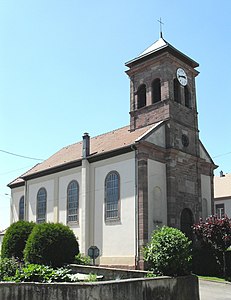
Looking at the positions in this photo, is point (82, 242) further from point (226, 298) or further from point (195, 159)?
point (226, 298)

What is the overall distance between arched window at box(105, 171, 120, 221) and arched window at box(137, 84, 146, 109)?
6.56 metres

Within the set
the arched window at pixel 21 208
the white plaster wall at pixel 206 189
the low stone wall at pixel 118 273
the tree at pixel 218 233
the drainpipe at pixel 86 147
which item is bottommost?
the low stone wall at pixel 118 273

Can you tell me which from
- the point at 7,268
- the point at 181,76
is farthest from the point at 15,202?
the point at 7,268

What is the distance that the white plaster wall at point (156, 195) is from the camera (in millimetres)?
25578

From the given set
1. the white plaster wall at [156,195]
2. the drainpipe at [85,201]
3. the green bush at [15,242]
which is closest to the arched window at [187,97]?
the white plaster wall at [156,195]

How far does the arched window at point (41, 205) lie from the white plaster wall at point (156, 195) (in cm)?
1128

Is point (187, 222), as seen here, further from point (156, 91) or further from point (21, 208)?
point (21, 208)

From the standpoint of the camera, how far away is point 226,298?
1678 centimetres

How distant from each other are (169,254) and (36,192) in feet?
73.3

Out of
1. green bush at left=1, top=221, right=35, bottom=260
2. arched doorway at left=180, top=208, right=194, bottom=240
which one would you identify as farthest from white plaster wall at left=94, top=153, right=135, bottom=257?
green bush at left=1, top=221, right=35, bottom=260

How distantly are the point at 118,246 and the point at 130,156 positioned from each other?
5997 millimetres

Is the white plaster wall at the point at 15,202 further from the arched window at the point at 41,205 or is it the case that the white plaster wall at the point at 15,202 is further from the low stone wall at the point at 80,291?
the low stone wall at the point at 80,291

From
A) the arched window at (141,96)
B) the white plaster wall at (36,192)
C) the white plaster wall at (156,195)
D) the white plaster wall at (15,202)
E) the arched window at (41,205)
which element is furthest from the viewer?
A: the white plaster wall at (15,202)

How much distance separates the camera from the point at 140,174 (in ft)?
83.4
